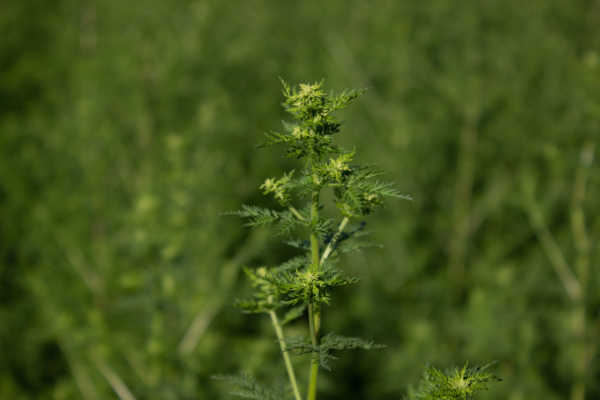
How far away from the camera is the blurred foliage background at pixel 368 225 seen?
2.92 m

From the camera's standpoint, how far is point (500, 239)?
423 cm

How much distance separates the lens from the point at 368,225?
4.33m

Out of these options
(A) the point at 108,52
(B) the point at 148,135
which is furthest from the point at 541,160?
(A) the point at 108,52

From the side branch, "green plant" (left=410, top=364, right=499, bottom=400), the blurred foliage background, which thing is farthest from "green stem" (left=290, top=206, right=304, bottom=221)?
the side branch

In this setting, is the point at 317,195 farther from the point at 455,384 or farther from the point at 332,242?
the point at 455,384

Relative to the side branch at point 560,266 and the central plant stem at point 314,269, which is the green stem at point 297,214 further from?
the side branch at point 560,266

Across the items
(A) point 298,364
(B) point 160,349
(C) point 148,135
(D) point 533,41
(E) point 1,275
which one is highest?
(D) point 533,41

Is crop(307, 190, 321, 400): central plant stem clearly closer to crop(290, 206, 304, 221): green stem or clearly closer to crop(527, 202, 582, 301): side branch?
crop(290, 206, 304, 221): green stem

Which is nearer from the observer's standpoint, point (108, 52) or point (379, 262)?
point (379, 262)

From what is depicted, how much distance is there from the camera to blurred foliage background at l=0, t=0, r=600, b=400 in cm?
292

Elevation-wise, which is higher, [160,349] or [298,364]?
[298,364]

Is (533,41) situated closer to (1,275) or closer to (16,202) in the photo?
(16,202)

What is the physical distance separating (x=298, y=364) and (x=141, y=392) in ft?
3.15

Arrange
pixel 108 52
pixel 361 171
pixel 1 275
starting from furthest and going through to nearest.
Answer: pixel 108 52 < pixel 1 275 < pixel 361 171
